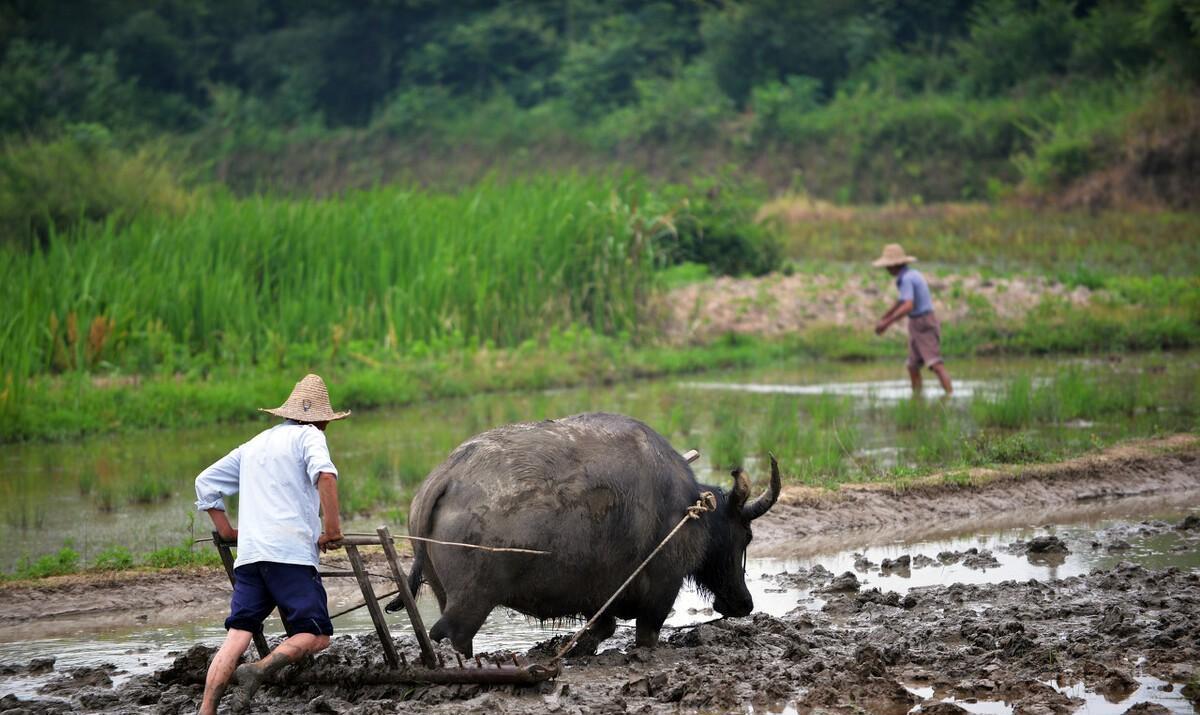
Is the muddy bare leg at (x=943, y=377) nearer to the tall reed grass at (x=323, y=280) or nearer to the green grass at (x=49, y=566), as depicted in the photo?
the tall reed grass at (x=323, y=280)

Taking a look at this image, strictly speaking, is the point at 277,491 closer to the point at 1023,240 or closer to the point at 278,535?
the point at 278,535

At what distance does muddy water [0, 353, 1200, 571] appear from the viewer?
895 centimetres

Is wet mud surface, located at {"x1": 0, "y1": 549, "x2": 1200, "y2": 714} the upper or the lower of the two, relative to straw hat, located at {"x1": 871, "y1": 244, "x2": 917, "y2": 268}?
lower

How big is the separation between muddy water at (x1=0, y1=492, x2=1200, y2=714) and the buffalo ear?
2.16ft

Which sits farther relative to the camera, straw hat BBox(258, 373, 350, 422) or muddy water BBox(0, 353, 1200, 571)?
muddy water BBox(0, 353, 1200, 571)

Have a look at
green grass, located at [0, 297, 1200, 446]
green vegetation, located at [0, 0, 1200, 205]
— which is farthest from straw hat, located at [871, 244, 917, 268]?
green vegetation, located at [0, 0, 1200, 205]

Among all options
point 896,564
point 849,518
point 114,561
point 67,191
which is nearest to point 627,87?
point 67,191

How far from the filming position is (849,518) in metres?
8.86

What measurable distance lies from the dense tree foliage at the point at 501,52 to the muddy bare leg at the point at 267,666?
32881 millimetres

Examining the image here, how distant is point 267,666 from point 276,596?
277 mm

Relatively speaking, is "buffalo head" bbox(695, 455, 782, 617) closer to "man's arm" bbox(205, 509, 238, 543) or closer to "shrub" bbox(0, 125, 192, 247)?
"man's arm" bbox(205, 509, 238, 543)

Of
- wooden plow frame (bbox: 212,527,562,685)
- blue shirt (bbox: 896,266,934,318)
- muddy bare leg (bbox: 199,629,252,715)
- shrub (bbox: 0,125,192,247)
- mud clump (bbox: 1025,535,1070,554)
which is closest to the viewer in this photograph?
muddy bare leg (bbox: 199,629,252,715)

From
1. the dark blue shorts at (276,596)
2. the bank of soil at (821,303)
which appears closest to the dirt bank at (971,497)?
the dark blue shorts at (276,596)

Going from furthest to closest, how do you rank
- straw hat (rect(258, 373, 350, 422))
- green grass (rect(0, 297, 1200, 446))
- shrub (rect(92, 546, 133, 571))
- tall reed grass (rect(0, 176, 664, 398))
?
tall reed grass (rect(0, 176, 664, 398)), green grass (rect(0, 297, 1200, 446)), shrub (rect(92, 546, 133, 571)), straw hat (rect(258, 373, 350, 422))
